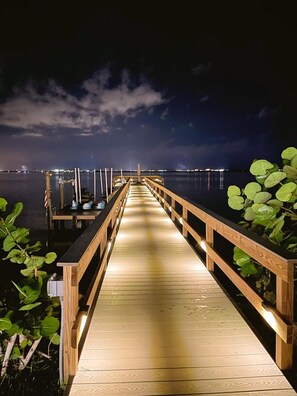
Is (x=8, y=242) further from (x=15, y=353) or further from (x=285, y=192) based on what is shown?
(x=285, y=192)

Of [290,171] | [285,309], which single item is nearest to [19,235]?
[285,309]

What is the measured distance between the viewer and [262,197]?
9.06 feet

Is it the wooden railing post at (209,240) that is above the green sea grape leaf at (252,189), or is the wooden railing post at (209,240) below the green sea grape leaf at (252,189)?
below

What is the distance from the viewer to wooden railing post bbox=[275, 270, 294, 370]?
228 cm

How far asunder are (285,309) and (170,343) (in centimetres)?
104

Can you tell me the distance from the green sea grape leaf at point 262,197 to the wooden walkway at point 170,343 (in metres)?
1.25

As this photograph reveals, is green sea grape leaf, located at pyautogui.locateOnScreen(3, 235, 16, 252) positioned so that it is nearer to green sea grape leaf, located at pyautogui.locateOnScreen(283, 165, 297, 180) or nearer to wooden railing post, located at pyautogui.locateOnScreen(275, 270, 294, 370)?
wooden railing post, located at pyautogui.locateOnScreen(275, 270, 294, 370)

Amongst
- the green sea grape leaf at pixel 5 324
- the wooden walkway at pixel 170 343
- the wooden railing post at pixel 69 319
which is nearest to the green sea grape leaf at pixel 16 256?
the green sea grape leaf at pixel 5 324

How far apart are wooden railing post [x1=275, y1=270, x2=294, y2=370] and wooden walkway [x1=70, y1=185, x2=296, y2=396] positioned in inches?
3.6

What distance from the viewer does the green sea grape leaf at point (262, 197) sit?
2749 mm

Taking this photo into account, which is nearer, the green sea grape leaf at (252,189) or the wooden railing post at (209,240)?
the green sea grape leaf at (252,189)

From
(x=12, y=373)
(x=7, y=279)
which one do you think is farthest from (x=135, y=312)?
(x=7, y=279)

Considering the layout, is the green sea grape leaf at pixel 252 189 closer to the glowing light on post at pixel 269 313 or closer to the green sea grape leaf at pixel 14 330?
the glowing light on post at pixel 269 313

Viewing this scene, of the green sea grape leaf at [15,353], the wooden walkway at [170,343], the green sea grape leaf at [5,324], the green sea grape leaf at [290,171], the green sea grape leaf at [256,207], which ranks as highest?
the green sea grape leaf at [290,171]
